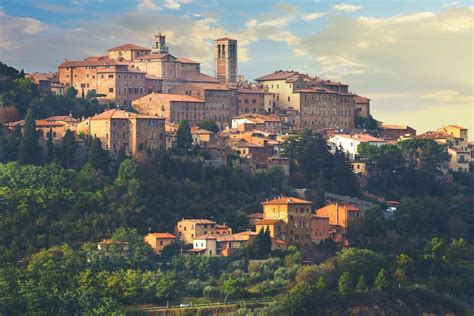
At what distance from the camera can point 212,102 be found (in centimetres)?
7688

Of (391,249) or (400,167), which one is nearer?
(391,249)

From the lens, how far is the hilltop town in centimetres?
5581

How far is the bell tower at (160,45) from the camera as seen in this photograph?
3184 inches

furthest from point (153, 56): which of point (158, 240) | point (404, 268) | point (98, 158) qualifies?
point (404, 268)

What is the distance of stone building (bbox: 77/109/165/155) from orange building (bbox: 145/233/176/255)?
699 centimetres

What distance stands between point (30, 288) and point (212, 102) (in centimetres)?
2502

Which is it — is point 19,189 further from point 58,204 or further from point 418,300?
point 418,300

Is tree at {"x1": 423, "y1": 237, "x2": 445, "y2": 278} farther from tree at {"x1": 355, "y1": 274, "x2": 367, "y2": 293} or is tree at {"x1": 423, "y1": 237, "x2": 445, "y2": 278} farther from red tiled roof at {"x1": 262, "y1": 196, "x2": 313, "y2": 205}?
red tiled roof at {"x1": 262, "y1": 196, "x2": 313, "y2": 205}

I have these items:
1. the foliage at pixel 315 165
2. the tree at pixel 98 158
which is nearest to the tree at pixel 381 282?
the foliage at pixel 315 165

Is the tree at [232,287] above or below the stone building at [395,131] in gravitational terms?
below

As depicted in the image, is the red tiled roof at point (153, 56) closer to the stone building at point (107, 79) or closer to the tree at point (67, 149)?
the stone building at point (107, 79)

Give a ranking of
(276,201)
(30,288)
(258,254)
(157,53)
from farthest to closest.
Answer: (157,53) → (276,201) → (258,254) → (30,288)

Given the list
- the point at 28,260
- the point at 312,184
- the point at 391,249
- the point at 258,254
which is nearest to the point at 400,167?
the point at 312,184

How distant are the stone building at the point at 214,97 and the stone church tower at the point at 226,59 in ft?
19.8
